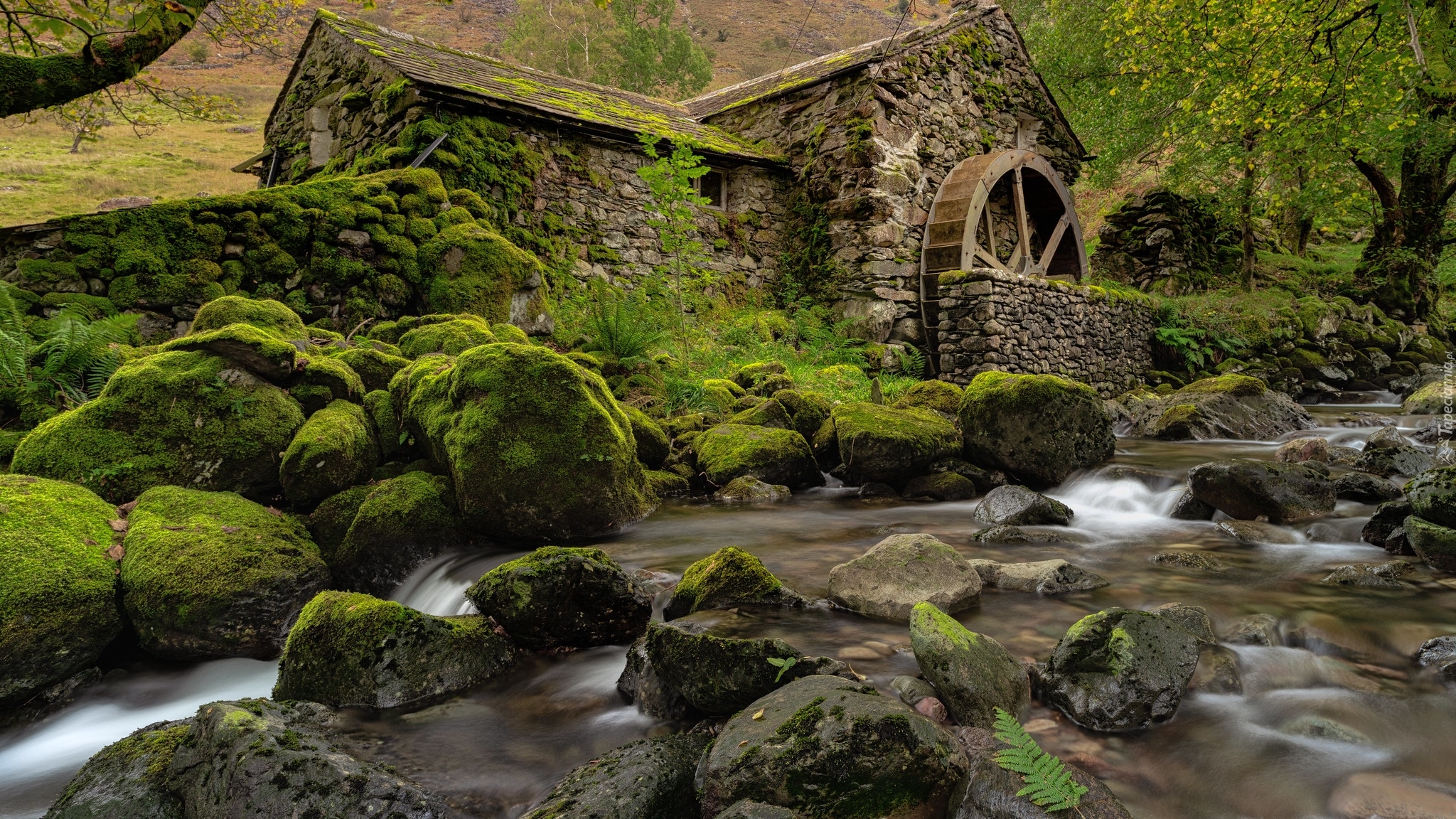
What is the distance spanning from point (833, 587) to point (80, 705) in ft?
10.6

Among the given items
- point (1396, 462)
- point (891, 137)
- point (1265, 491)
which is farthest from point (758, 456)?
point (891, 137)

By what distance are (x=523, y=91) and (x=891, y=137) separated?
6134mm

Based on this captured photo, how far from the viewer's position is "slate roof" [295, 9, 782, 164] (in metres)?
9.28

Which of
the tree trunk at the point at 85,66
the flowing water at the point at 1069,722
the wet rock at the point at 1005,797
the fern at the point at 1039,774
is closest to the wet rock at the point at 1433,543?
the flowing water at the point at 1069,722

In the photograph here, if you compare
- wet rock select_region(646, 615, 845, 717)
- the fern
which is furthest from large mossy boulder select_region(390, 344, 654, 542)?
the fern

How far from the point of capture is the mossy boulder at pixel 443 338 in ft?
19.7

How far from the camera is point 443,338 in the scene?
Result: 240 inches

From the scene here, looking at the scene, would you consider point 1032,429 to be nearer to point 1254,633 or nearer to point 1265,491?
point 1265,491

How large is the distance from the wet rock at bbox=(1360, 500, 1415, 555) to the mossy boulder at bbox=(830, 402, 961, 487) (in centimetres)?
297

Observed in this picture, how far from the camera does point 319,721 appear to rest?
8.16 feet

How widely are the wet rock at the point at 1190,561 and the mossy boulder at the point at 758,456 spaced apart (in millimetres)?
3084

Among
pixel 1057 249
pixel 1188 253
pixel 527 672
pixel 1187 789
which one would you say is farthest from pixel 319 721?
pixel 1188 253

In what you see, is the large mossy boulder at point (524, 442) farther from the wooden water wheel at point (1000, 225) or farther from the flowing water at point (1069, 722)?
the wooden water wheel at point (1000, 225)

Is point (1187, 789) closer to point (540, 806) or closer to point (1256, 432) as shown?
point (540, 806)
